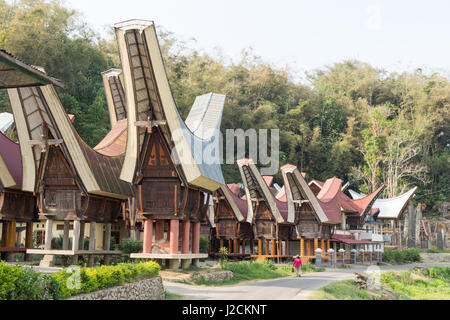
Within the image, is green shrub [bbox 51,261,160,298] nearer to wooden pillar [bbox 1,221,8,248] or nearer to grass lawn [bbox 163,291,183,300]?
grass lawn [bbox 163,291,183,300]

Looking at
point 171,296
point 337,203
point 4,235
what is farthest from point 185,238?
point 337,203

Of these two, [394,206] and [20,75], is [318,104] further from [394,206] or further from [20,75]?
[20,75]

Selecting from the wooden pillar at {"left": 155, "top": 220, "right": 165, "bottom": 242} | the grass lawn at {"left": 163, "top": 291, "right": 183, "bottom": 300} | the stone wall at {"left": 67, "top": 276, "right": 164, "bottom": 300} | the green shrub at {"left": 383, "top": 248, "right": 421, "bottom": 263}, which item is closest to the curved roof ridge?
the wooden pillar at {"left": 155, "top": 220, "right": 165, "bottom": 242}

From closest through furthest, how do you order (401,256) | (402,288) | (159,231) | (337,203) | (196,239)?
1. (159,231)
2. (196,239)
3. (402,288)
4. (337,203)
5. (401,256)

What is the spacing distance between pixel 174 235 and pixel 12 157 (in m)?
7.42

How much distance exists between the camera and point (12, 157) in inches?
722

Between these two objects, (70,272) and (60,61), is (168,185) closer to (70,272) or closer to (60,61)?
(70,272)

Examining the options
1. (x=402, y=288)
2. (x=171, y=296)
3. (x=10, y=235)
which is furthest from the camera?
(x=402, y=288)

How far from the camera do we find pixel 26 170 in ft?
55.2

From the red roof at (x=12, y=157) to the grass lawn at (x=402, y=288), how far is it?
1160 centimetres
